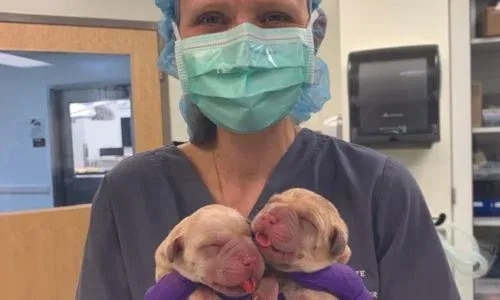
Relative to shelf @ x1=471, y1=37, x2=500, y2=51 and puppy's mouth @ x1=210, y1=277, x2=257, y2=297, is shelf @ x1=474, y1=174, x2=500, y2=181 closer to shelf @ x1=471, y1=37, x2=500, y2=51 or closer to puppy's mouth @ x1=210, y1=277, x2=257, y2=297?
shelf @ x1=471, y1=37, x2=500, y2=51

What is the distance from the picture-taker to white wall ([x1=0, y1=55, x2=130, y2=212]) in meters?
2.58

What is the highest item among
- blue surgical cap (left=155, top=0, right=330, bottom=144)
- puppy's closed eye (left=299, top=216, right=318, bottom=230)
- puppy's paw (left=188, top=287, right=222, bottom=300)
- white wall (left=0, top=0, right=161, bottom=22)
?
white wall (left=0, top=0, right=161, bottom=22)

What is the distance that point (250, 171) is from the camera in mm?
920

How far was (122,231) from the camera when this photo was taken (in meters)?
0.91

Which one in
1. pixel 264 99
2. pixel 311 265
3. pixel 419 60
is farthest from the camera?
pixel 419 60

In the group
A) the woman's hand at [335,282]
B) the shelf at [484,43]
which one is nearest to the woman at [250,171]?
the woman's hand at [335,282]

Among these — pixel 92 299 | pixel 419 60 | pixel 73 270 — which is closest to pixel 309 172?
pixel 92 299

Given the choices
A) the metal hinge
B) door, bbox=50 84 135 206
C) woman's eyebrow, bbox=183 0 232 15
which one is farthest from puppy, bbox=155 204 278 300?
door, bbox=50 84 135 206

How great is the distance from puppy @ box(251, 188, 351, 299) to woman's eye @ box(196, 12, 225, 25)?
0.36 metres

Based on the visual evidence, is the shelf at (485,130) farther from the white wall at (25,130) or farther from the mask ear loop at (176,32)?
the white wall at (25,130)

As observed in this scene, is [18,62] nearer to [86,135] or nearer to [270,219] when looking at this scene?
[86,135]

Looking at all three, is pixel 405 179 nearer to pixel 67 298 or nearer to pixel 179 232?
pixel 179 232

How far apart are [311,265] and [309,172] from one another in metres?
0.34

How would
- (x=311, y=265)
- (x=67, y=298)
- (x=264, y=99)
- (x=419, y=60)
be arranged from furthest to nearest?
(x=67, y=298) < (x=419, y=60) < (x=264, y=99) < (x=311, y=265)
